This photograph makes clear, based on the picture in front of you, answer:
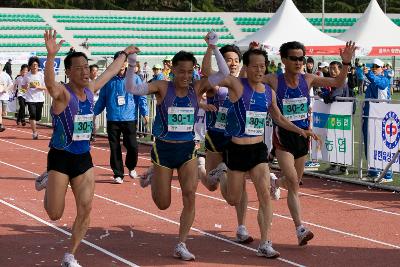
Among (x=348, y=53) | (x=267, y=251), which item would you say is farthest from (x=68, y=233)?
(x=348, y=53)

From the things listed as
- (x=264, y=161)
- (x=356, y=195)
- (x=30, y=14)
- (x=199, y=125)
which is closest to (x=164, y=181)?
(x=264, y=161)

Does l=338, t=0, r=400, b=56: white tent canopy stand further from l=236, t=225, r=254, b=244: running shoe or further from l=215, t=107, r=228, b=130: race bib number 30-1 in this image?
l=236, t=225, r=254, b=244: running shoe

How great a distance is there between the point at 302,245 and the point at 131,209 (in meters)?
3.41

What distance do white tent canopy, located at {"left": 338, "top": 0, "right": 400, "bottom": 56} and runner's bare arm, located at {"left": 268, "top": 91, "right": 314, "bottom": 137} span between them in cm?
1967

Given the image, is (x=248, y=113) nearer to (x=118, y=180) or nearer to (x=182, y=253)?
(x=182, y=253)

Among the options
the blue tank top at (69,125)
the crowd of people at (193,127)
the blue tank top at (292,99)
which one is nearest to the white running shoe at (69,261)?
the crowd of people at (193,127)

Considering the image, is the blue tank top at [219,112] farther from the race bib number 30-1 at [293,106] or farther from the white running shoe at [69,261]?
the white running shoe at [69,261]

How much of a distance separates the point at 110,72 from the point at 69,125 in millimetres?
683

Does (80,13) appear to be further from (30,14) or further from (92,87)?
(92,87)

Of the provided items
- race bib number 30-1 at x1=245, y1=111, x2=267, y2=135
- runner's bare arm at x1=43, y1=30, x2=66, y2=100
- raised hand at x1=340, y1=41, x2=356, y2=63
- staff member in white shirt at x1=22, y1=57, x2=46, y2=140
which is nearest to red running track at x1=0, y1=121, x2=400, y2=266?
race bib number 30-1 at x1=245, y1=111, x2=267, y2=135

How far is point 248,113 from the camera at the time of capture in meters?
9.59

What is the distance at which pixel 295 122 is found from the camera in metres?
10.5

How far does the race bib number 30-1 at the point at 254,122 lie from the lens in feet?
31.4

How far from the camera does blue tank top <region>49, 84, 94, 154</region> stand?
885 centimetres
